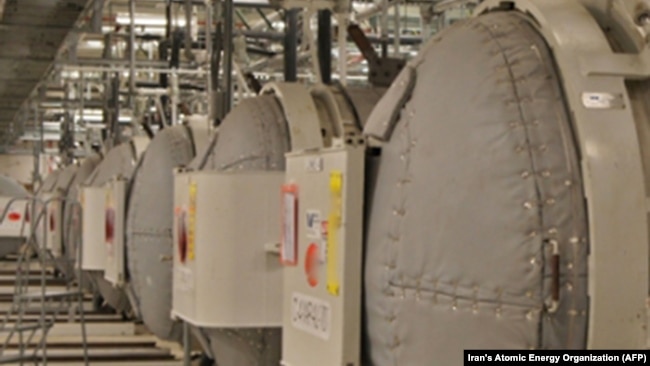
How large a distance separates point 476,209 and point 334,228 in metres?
0.66

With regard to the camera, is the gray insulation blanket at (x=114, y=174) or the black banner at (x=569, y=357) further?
the gray insulation blanket at (x=114, y=174)

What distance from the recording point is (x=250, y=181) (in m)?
4.54

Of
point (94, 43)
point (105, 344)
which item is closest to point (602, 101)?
point (105, 344)

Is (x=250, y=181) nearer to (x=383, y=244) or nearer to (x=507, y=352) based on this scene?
(x=383, y=244)

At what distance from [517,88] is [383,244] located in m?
0.62

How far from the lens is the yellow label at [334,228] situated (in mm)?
3066

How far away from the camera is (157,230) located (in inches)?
264

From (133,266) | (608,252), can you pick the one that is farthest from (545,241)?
(133,266)

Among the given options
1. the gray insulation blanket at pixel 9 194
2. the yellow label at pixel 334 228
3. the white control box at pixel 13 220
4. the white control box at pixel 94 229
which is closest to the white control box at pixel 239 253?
the yellow label at pixel 334 228

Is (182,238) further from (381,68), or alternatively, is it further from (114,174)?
(114,174)

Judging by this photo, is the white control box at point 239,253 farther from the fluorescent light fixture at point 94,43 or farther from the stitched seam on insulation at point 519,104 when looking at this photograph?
the fluorescent light fixture at point 94,43

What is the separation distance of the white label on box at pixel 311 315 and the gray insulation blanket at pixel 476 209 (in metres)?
0.17

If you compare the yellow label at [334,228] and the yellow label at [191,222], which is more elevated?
the yellow label at [334,228]

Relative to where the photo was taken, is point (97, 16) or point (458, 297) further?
point (97, 16)
